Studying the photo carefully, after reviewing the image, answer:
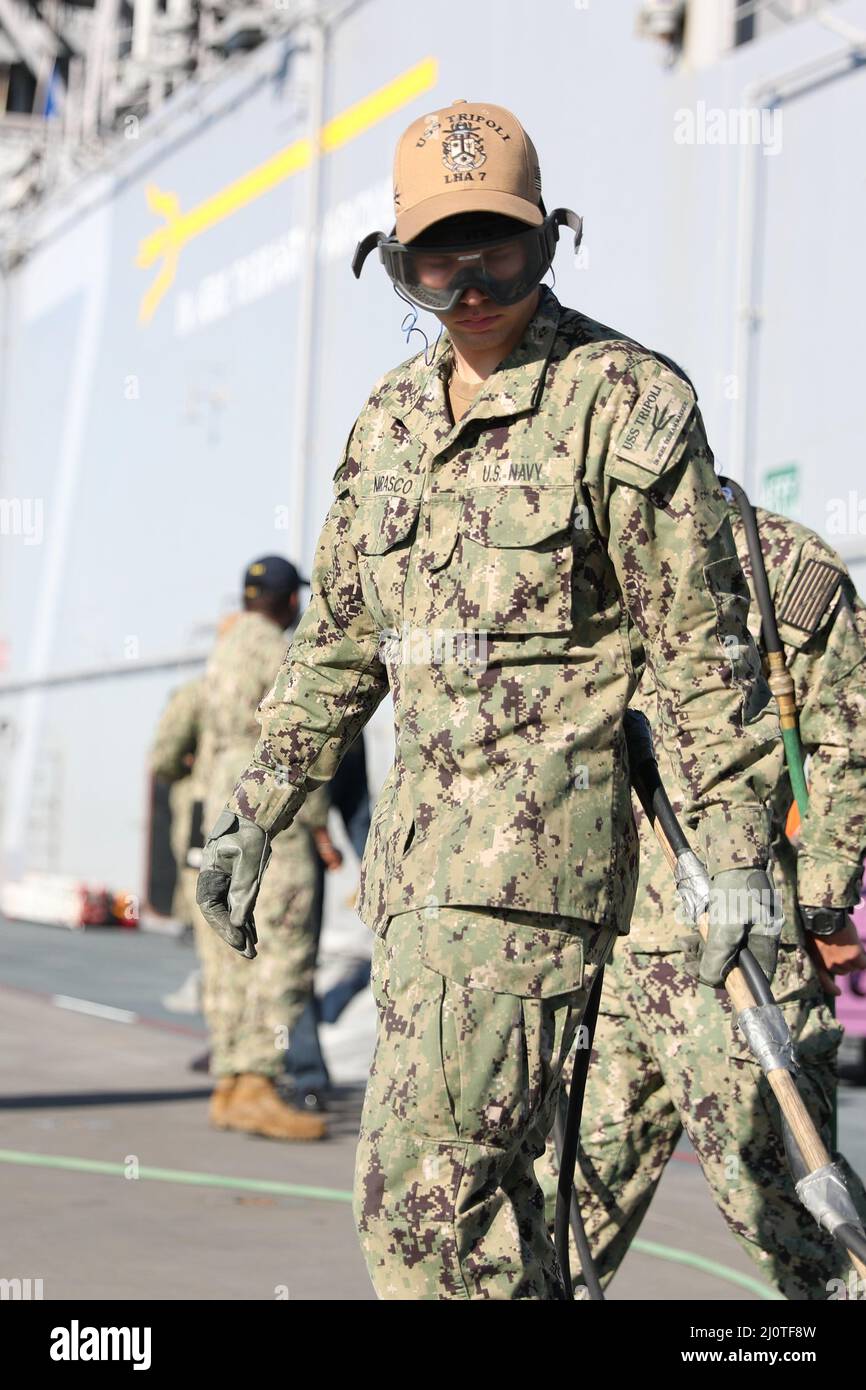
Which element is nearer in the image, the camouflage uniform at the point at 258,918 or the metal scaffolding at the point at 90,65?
the camouflage uniform at the point at 258,918

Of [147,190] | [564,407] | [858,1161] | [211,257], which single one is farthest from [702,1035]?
[147,190]

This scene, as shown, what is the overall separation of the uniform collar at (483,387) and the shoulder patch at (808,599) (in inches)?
36.7

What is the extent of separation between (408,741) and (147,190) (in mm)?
18115

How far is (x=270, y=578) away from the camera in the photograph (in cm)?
730

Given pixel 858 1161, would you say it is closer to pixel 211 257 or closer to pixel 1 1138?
pixel 1 1138

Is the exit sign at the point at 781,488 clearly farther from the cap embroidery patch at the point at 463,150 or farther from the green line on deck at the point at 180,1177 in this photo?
the cap embroidery patch at the point at 463,150

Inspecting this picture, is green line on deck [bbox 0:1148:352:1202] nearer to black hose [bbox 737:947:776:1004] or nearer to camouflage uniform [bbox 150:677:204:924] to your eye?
camouflage uniform [bbox 150:677:204:924]

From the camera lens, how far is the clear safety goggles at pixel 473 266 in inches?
119

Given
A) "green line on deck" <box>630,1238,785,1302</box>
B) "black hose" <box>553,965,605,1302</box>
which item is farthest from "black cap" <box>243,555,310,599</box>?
"black hose" <box>553,965,605,1302</box>

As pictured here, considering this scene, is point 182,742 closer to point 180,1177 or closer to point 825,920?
point 180,1177

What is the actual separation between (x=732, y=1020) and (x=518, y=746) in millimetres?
1001

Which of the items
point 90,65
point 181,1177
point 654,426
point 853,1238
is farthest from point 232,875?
point 90,65

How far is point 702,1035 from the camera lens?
3756mm

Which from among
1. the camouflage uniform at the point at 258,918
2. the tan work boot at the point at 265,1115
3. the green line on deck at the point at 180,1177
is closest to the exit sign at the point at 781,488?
the camouflage uniform at the point at 258,918
